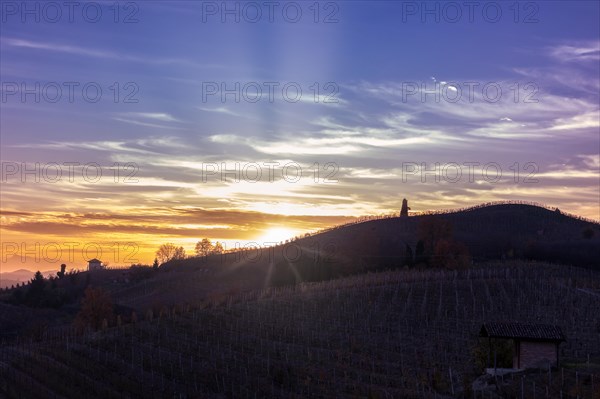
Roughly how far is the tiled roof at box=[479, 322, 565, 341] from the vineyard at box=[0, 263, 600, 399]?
6.32 ft

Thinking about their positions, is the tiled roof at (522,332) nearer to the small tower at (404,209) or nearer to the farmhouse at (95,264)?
the small tower at (404,209)

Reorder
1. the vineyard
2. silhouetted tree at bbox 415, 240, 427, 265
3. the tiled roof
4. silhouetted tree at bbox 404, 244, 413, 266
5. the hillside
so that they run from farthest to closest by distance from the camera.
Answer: the hillside < silhouetted tree at bbox 404, 244, 413, 266 < silhouetted tree at bbox 415, 240, 427, 265 < the tiled roof < the vineyard

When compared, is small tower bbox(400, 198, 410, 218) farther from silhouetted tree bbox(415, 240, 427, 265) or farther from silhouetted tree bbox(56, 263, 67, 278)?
silhouetted tree bbox(56, 263, 67, 278)

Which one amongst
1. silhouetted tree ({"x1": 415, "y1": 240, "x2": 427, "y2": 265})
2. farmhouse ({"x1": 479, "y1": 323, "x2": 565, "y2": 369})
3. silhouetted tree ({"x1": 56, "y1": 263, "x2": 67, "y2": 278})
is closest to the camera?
farmhouse ({"x1": 479, "y1": 323, "x2": 565, "y2": 369})

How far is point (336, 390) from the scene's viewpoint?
146ft

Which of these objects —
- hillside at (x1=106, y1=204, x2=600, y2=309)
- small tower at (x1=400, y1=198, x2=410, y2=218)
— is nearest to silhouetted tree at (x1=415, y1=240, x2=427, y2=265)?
hillside at (x1=106, y1=204, x2=600, y2=309)

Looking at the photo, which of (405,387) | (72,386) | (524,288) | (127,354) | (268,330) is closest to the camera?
(405,387)

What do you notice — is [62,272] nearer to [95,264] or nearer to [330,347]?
[95,264]

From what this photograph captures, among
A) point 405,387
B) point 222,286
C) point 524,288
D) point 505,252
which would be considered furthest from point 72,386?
point 505,252

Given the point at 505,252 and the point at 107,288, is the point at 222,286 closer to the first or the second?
the point at 107,288

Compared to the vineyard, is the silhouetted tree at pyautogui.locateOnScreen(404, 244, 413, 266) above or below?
above

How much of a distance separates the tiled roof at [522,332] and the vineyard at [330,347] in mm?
1925

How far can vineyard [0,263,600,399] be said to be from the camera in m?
45.3

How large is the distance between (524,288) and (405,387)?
39203 mm
